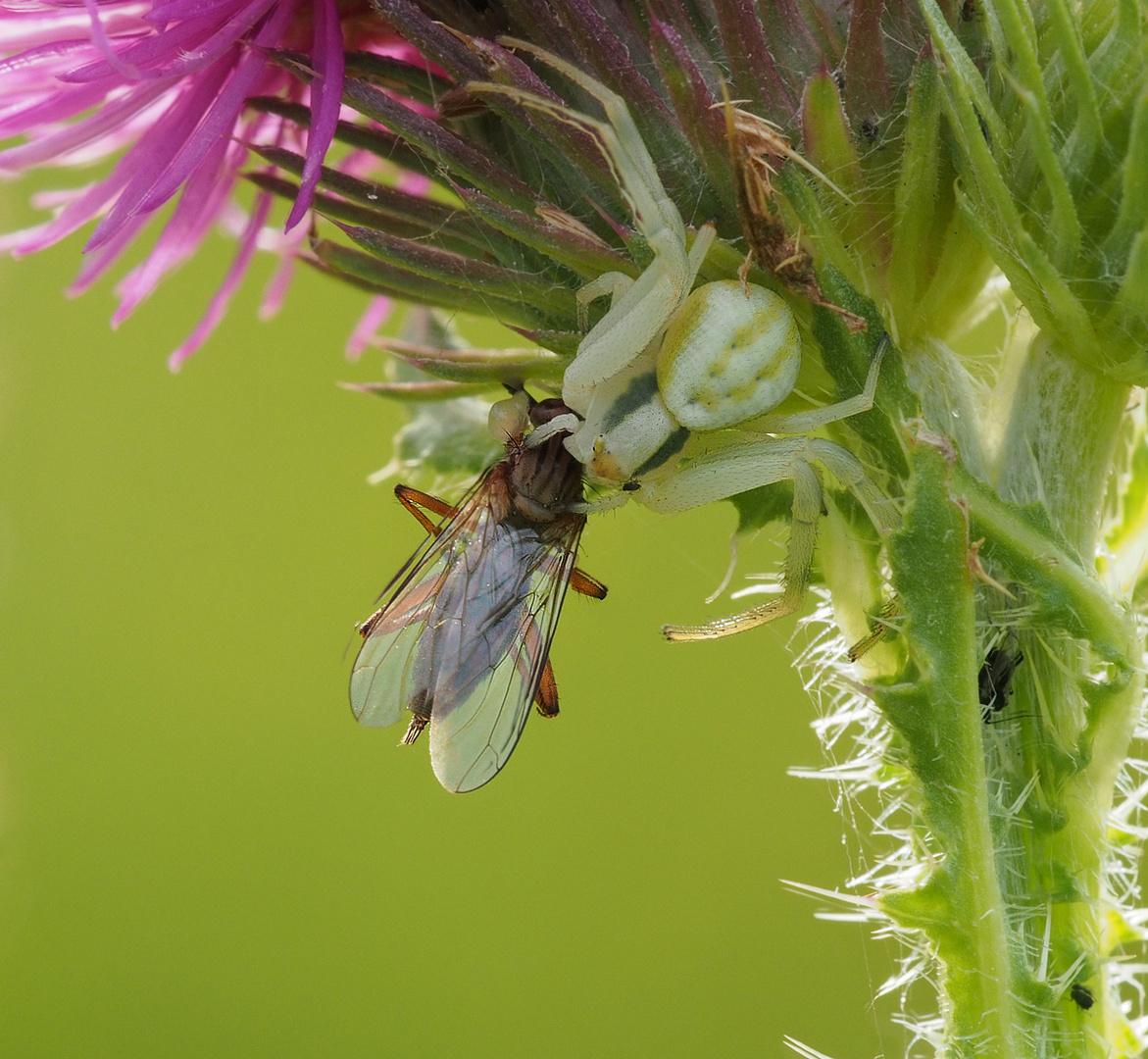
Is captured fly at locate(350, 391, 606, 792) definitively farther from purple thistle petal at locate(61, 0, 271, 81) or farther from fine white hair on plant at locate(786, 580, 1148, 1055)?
purple thistle petal at locate(61, 0, 271, 81)

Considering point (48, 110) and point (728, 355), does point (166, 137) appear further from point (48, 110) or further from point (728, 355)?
point (728, 355)

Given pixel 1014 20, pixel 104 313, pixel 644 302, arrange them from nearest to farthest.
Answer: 1. pixel 1014 20
2. pixel 644 302
3. pixel 104 313

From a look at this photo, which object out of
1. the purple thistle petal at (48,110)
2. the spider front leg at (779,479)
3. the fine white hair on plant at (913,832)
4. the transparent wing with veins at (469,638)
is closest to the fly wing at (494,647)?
the transparent wing with veins at (469,638)

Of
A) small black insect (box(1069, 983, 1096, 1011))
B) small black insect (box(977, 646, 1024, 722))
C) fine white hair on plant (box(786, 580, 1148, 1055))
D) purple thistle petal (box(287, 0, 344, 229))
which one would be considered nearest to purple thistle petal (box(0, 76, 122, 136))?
purple thistle petal (box(287, 0, 344, 229))

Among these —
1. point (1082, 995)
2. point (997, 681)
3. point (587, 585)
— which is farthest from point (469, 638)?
point (1082, 995)

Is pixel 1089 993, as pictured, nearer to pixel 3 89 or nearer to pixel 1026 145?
pixel 1026 145

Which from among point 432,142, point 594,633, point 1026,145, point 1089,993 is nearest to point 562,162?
point 432,142

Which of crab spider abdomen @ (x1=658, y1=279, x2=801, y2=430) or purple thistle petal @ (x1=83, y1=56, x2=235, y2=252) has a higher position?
purple thistle petal @ (x1=83, y1=56, x2=235, y2=252)
